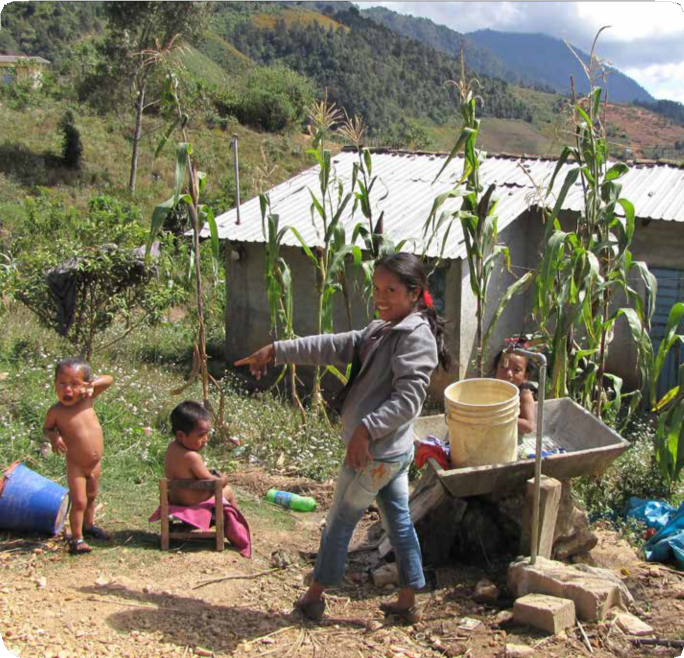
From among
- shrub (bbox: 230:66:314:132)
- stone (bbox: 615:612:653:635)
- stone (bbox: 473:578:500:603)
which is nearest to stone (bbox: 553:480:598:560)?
stone (bbox: 473:578:500:603)

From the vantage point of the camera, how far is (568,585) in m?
3.53

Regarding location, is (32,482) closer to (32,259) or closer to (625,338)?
(32,259)

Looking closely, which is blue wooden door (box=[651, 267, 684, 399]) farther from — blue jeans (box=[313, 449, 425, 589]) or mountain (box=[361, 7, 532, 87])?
mountain (box=[361, 7, 532, 87])

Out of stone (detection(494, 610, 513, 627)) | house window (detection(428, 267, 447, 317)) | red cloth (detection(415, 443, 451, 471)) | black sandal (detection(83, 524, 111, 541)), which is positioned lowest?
stone (detection(494, 610, 513, 627))

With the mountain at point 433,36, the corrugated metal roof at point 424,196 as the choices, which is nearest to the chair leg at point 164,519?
the corrugated metal roof at point 424,196

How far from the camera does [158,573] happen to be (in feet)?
12.4

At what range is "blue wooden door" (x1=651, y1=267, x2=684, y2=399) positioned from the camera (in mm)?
8906

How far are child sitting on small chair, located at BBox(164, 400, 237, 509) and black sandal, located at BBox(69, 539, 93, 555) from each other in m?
0.52

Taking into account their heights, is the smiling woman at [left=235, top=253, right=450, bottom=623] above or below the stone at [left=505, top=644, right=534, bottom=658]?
above

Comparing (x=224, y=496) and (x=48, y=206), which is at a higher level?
(x=48, y=206)

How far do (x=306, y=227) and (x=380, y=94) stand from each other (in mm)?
45240

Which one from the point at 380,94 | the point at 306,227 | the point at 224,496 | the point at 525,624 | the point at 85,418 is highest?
the point at 380,94

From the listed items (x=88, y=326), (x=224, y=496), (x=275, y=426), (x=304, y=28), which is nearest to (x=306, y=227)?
(x=88, y=326)

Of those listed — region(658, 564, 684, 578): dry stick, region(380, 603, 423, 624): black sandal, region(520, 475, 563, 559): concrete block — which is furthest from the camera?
region(658, 564, 684, 578): dry stick
